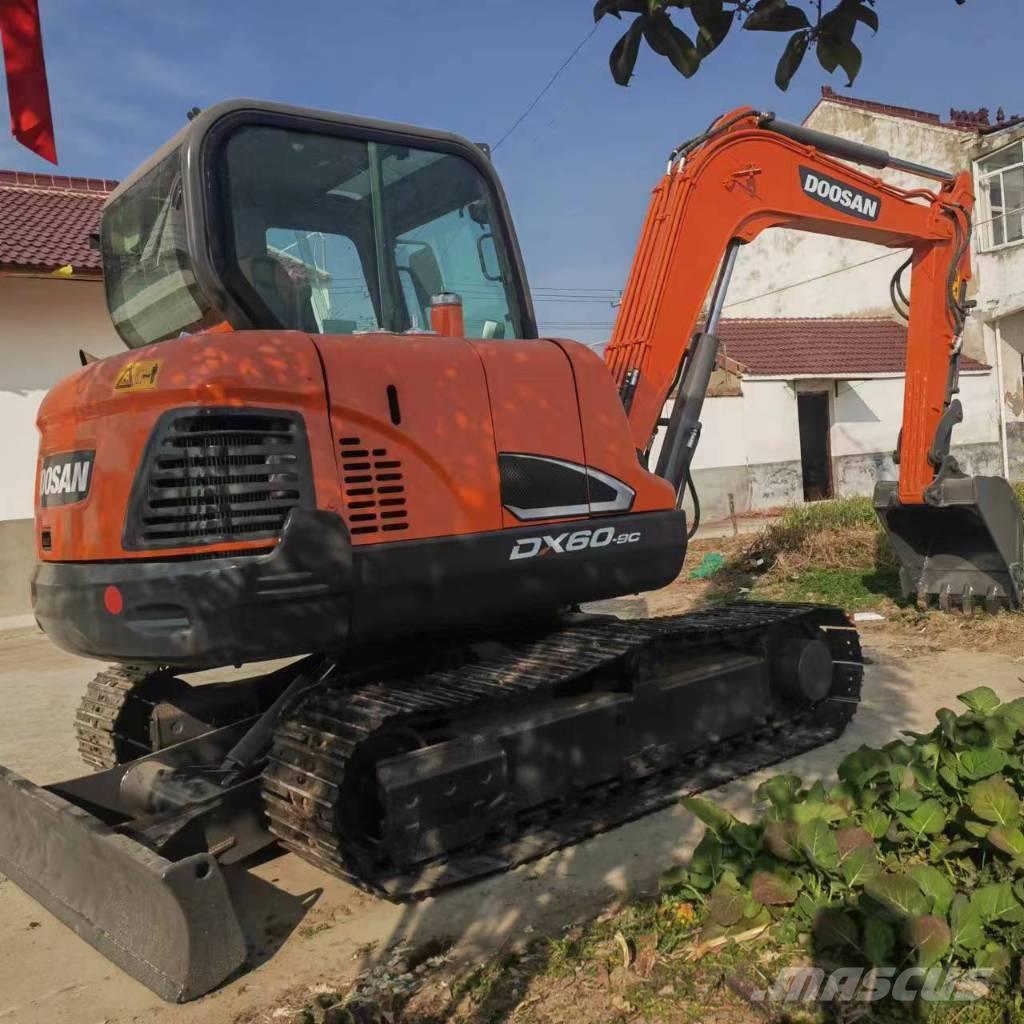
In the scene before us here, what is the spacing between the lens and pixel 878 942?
8.45 ft

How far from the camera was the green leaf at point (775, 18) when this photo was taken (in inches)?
75.4

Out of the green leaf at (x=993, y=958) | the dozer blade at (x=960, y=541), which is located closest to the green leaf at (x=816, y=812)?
the green leaf at (x=993, y=958)

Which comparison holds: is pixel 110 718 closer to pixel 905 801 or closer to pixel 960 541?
pixel 905 801

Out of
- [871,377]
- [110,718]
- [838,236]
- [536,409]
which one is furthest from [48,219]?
[871,377]

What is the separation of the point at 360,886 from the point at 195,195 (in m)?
2.38

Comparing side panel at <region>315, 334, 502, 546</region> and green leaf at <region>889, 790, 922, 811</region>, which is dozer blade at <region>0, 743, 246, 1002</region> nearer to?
side panel at <region>315, 334, 502, 546</region>

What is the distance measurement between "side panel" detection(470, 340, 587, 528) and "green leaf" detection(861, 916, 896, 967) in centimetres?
181

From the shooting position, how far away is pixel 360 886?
10.9ft

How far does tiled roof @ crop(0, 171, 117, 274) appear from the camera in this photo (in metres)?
11.0

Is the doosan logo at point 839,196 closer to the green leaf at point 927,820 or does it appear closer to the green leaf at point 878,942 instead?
the green leaf at point 927,820

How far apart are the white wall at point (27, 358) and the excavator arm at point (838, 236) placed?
313 inches

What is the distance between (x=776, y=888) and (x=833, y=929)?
250 millimetres

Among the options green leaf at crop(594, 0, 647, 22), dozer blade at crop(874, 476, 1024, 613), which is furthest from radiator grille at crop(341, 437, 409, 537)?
dozer blade at crop(874, 476, 1024, 613)

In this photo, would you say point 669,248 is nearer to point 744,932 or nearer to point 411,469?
point 411,469
